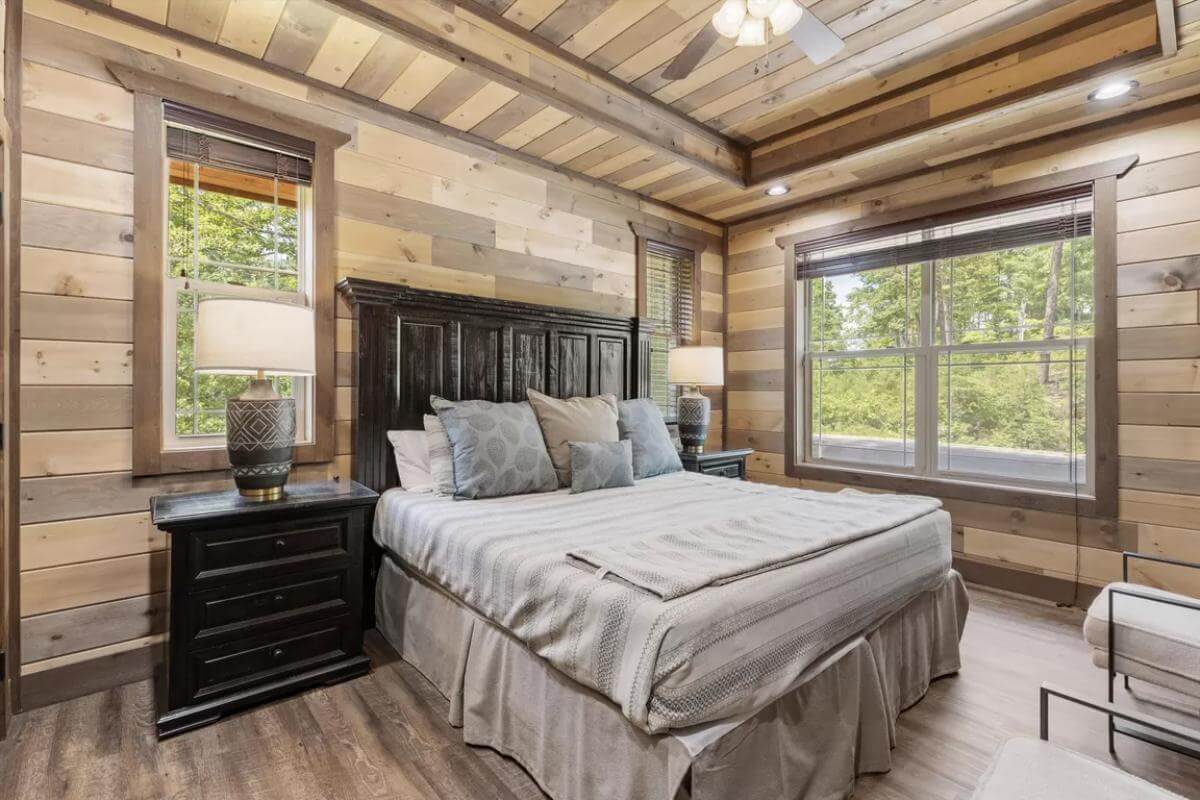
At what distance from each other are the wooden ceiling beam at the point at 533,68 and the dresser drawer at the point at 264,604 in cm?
223

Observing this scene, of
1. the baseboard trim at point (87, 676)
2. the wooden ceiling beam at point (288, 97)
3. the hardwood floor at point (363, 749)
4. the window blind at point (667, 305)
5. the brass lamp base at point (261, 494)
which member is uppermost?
the wooden ceiling beam at point (288, 97)

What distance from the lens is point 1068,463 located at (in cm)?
321

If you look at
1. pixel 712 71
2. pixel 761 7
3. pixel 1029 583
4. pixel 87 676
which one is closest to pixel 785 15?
pixel 761 7

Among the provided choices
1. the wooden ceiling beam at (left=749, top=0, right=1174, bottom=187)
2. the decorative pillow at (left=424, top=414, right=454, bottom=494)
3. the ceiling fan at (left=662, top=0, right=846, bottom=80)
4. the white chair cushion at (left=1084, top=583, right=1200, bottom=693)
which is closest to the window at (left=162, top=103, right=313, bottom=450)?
the decorative pillow at (left=424, top=414, right=454, bottom=494)

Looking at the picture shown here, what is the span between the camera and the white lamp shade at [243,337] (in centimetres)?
205

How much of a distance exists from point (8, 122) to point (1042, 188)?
478cm

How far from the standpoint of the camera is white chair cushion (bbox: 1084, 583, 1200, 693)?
5.51 feet

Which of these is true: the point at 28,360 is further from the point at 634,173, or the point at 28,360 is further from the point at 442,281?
the point at 634,173

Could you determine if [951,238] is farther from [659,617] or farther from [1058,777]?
[659,617]

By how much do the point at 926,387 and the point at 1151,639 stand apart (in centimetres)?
220

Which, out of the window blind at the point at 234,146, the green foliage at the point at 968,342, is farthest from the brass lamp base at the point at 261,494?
the green foliage at the point at 968,342

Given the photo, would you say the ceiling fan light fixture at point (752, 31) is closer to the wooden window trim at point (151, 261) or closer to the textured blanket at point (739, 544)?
the textured blanket at point (739, 544)

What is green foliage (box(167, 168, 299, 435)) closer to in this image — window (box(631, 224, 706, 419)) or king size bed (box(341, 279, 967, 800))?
king size bed (box(341, 279, 967, 800))

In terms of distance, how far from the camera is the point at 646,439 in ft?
11.0
